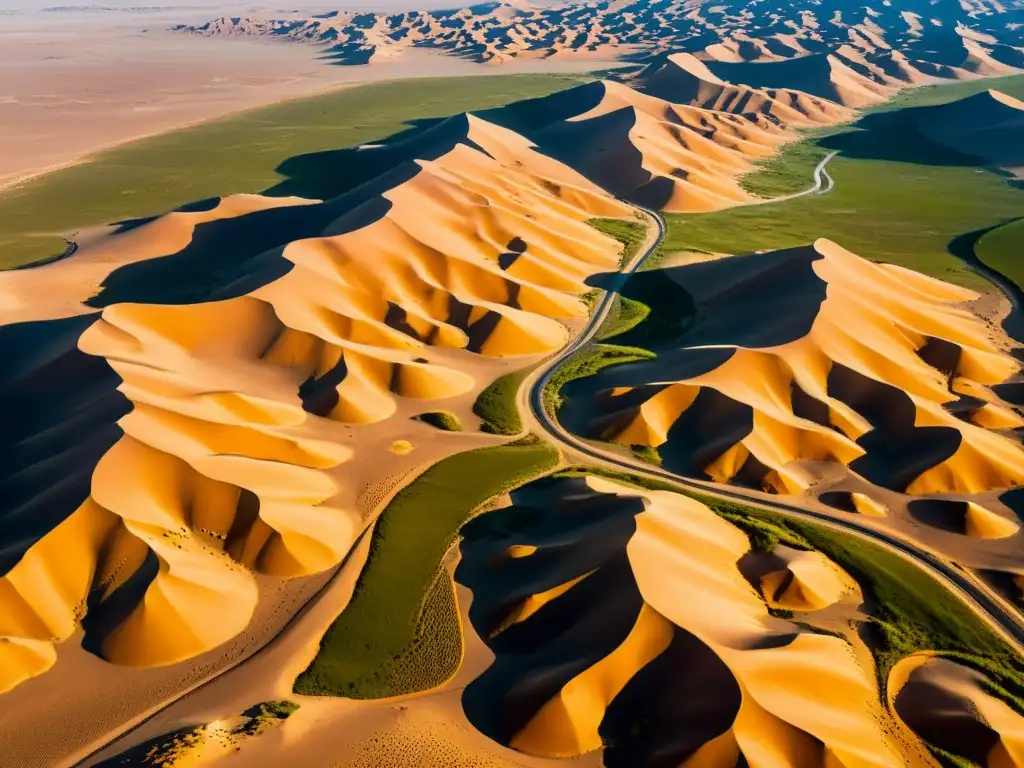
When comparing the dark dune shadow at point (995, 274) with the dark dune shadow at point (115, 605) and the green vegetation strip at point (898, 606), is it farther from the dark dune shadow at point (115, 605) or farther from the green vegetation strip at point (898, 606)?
the dark dune shadow at point (115, 605)

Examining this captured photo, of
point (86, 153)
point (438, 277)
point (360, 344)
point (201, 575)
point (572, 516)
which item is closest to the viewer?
point (201, 575)

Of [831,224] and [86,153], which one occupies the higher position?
[831,224]

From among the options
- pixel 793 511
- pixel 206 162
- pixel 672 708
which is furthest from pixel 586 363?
pixel 206 162

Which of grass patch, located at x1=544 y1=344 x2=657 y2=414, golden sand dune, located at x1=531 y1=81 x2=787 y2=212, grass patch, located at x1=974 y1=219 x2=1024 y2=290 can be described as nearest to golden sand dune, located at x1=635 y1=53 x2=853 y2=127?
golden sand dune, located at x1=531 y1=81 x2=787 y2=212

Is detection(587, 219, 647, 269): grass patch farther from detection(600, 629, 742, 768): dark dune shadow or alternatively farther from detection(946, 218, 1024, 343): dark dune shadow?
detection(600, 629, 742, 768): dark dune shadow

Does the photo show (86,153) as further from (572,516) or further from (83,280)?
(572,516)

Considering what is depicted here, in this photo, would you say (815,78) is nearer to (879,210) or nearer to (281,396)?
(879,210)

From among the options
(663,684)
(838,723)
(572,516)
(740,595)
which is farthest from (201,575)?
(838,723)
